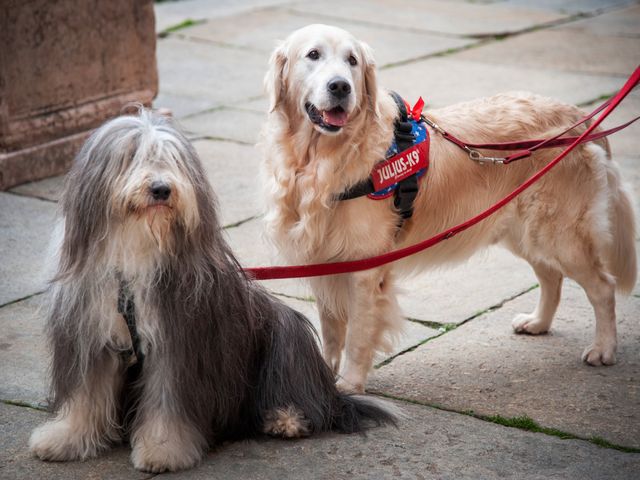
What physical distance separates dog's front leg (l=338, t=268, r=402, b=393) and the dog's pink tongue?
70 cm

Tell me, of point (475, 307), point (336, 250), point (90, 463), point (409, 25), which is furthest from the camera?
point (409, 25)

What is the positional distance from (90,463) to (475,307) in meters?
2.57

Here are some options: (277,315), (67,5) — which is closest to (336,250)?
(277,315)

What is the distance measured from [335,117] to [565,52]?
786 centimetres

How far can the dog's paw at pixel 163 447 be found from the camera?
3688mm

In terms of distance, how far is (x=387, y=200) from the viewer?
4488 millimetres

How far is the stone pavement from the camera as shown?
153 inches

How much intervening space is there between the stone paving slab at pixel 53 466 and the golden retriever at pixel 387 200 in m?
1.13

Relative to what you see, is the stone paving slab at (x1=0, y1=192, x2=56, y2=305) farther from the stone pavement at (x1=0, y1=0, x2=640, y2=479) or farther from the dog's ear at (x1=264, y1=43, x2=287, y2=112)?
the dog's ear at (x1=264, y1=43, x2=287, y2=112)

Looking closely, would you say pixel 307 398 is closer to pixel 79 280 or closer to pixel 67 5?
pixel 79 280

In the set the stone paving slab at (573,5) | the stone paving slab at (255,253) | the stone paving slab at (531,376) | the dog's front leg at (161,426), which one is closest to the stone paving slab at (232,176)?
the stone paving slab at (255,253)

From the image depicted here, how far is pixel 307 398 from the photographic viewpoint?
4.05 metres

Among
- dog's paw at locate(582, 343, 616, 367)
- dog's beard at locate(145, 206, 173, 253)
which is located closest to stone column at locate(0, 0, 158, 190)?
dog's beard at locate(145, 206, 173, 253)

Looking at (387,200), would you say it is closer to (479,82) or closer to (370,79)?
(370,79)
